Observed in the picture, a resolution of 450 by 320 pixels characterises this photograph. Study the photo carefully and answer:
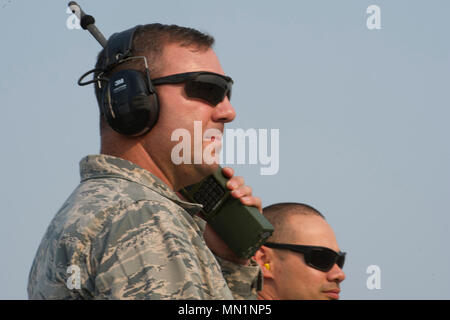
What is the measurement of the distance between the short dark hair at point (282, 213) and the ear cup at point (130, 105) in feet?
12.5

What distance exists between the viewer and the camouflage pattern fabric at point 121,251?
2.79 metres

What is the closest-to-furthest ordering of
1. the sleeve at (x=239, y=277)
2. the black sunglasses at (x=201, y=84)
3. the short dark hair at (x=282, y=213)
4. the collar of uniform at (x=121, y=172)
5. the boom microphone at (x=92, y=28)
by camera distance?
the collar of uniform at (x=121, y=172)
the black sunglasses at (x=201, y=84)
the boom microphone at (x=92, y=28)
the sleeve at (x=239, y=277)
the short dark hair at (x=282, y=213)

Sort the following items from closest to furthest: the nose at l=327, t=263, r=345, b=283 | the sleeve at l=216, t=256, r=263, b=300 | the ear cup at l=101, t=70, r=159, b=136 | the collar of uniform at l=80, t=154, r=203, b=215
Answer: the collar of uniform at l=80, t=154, r=203, b=215 < the ear cup at l=101, t=70, r=159, b=136 < the sleeve at l=216, t=256, r=263, b=300 < the nose at l=327, t=263, r=345, b=283

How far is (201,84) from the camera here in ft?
12.4

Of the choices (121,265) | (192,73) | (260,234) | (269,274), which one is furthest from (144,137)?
(269,274)

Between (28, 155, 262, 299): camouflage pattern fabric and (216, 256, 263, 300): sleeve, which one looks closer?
(28, 155, 262, 299): camouflage pattern fabric

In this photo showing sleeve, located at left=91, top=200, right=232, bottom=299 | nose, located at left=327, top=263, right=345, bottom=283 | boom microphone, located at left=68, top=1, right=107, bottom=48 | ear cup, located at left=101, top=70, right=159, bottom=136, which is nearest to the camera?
sleeve, located at left=91, top=200, right=232, bottom=299

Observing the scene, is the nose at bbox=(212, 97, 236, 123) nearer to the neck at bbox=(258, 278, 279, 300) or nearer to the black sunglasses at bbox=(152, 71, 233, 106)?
the black sunglasses at bbox=(152, 71, 233, 106)

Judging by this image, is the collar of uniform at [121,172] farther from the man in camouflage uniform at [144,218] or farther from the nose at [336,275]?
the nose at [336,275]

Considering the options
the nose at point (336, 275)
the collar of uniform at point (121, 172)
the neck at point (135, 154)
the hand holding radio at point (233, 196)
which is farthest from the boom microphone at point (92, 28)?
the nose at point (336, 275)

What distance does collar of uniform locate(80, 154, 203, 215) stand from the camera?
3.46 metres

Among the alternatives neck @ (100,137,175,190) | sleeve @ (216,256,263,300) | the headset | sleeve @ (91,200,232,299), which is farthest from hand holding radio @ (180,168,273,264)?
sleeve @ (91,200,232,299)

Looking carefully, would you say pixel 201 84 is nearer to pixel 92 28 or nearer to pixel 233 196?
pixel 92 28
